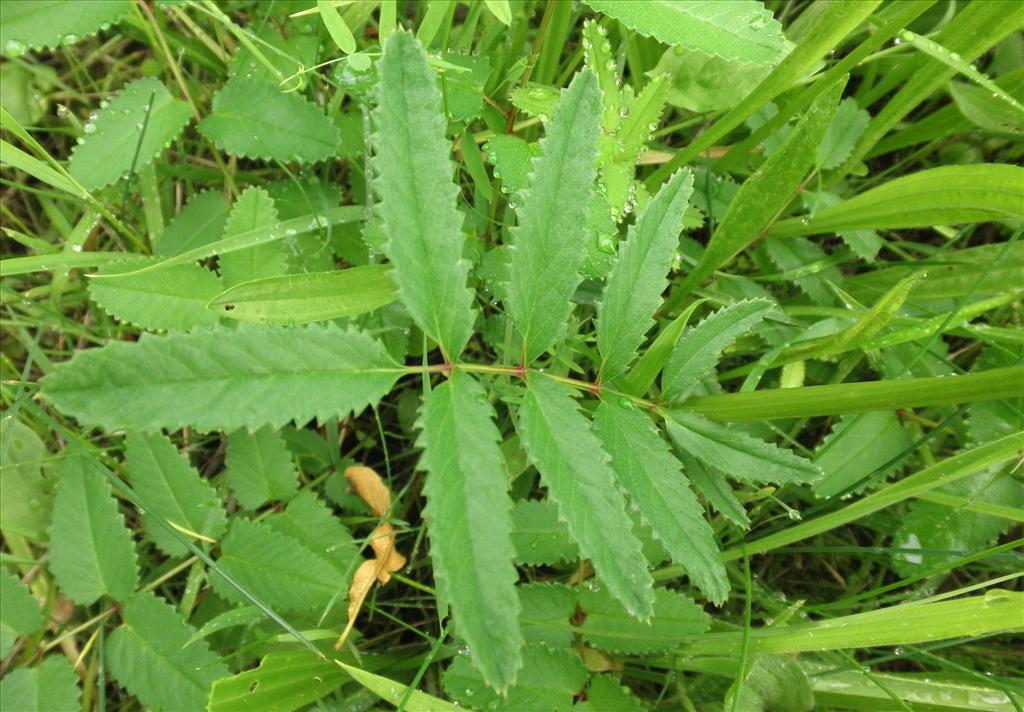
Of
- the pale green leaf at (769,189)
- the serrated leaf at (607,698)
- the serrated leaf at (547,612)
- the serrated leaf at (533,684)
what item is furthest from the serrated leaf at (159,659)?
the pale green leaf at (769,189)

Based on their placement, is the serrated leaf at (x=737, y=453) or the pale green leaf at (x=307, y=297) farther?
the pale green leaf at (x=307, y=297)

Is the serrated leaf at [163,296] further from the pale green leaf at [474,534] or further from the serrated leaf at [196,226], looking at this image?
the pale green leaf at [474,534]

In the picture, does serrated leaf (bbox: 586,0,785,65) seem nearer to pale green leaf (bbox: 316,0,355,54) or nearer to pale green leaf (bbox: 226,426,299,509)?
pale green leaf (bbox: 316,0,355,54)

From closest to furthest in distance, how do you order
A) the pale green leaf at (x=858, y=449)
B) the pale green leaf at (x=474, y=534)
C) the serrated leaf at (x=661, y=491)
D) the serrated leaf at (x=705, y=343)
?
the pale green leaf at (x=474, y=534), the serrated leaf at (x=661, y=491), the serrated leaf at (x=705, y=343), the pale green leaf at (x=858, y=449)

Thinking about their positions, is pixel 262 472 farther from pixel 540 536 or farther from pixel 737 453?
pixel 737 453

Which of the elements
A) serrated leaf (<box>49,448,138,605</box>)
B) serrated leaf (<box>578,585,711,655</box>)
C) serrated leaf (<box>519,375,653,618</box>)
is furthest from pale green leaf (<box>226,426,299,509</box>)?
serrated leaf (<box>519,375,653,618</box>)

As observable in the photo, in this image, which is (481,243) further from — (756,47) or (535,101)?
(756,47)

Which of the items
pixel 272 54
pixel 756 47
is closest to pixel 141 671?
pixel 272 54
